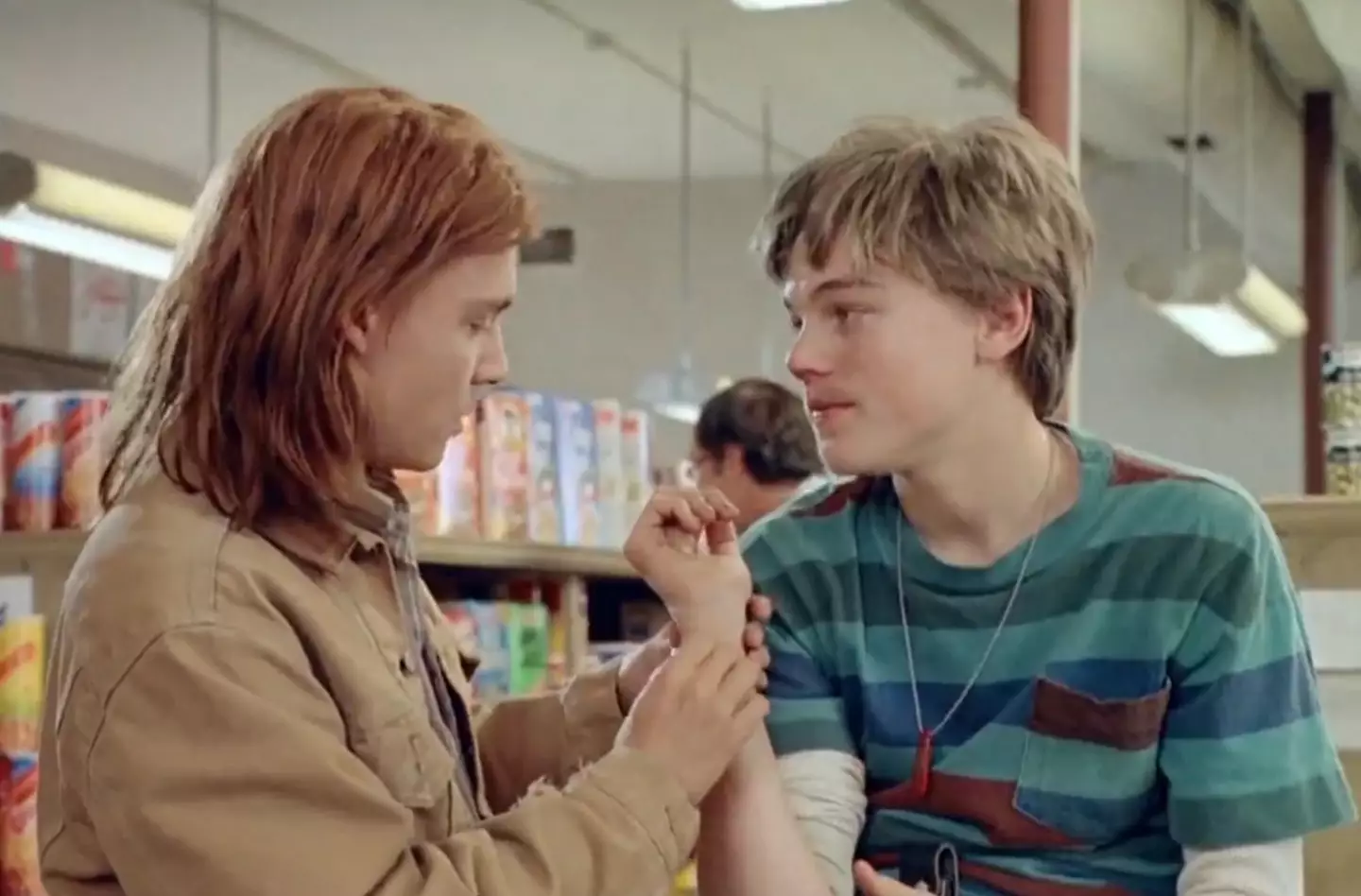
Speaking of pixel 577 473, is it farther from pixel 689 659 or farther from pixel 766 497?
pixel 689 659

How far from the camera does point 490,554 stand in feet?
8.73

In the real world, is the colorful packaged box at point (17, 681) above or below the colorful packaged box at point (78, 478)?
below

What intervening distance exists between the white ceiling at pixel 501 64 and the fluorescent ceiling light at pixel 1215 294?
0.81m

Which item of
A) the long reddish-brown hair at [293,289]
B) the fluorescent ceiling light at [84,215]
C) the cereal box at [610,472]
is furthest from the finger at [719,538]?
the fluorescent ceiling light at [84,215]

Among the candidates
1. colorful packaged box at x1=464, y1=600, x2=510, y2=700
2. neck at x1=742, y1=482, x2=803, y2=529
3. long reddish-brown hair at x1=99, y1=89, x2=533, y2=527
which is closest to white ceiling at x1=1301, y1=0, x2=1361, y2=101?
neck at x1=742, y1=482, x2=803, y2=529

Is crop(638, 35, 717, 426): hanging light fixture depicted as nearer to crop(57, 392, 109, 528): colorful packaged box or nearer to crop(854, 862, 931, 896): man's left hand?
crop(57, 392, 109, 528): colorful packaged box

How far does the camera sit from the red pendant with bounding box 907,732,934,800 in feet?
4.51

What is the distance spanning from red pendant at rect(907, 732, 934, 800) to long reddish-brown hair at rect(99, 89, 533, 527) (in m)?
0.50

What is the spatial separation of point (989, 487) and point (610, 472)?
177cm

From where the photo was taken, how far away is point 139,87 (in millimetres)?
6090

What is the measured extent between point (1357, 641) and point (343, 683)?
4.16ft

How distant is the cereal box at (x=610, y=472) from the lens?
309 centimetres

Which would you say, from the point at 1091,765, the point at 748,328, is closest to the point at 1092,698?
the point at 1091,765

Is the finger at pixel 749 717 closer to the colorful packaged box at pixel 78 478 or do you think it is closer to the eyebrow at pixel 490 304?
the eyebrow at pixel 490 304
